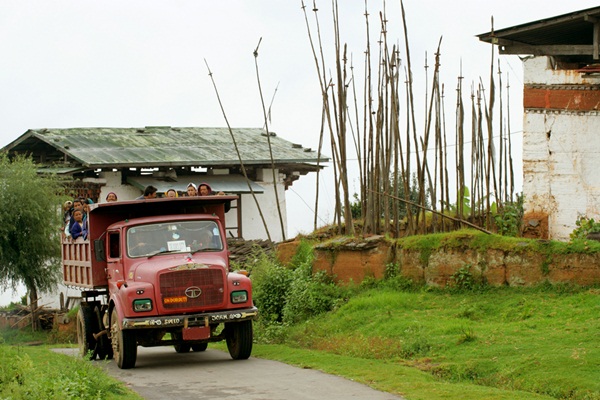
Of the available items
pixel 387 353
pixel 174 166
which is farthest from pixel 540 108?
pixel 174 166

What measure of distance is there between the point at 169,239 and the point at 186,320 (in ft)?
5.02

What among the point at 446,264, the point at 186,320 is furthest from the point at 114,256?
the point at 446,264

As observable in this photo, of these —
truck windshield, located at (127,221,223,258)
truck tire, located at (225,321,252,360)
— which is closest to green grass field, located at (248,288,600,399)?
truck tire, located at (225,321,252,360)

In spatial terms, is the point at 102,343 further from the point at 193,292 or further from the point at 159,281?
the point at 193,292

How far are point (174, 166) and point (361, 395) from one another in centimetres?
2151

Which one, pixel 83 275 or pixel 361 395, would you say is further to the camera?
pixel 83 275

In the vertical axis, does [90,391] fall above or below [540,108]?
below

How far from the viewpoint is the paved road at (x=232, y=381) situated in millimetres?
10726

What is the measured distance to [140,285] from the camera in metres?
13.9

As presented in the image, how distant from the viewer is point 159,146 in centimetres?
3297

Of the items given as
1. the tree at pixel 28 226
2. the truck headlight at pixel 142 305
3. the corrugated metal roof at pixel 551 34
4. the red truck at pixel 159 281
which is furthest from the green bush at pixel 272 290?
the tree at pixel 28 226

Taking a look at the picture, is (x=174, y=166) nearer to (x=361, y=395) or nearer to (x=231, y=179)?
(x=231, y=179)

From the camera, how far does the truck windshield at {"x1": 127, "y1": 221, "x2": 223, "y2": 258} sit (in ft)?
48.2

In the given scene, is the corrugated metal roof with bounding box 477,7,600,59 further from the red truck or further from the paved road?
the paved road
